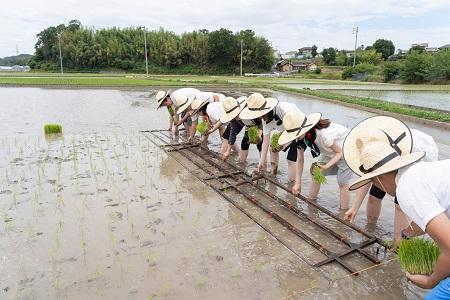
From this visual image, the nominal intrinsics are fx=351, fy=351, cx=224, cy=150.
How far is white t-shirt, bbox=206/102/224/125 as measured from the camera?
7.04m

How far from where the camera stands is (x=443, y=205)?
178 cm

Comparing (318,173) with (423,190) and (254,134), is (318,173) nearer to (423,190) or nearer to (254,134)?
(254,134)

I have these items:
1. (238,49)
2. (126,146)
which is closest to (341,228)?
(126,146)

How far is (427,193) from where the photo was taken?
1.76m

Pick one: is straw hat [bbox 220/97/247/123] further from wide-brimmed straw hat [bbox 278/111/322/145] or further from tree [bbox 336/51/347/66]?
tree [bbox 336/51/347/66]

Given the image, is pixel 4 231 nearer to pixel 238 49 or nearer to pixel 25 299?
pixel 25 299

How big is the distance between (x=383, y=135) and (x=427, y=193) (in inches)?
43.1

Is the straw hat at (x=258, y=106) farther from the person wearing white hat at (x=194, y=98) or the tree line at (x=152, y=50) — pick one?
the tree line at (x=152, y=50)

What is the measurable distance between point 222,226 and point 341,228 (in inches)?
56.1

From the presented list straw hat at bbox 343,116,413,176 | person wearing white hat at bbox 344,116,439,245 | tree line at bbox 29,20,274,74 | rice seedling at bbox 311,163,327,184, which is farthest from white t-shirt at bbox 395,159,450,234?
tree line at bbox 29,20,274,74

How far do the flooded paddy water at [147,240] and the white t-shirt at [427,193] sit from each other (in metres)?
1.46

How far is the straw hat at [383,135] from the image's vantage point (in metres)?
2.77

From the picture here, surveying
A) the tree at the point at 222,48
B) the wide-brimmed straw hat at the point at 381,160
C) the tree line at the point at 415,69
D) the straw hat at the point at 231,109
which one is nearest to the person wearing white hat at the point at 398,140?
the wide-brimmed straw hat at the point at 381,160

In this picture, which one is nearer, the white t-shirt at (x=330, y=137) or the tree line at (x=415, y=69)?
the white t-shirt at (x=330, y=137)
